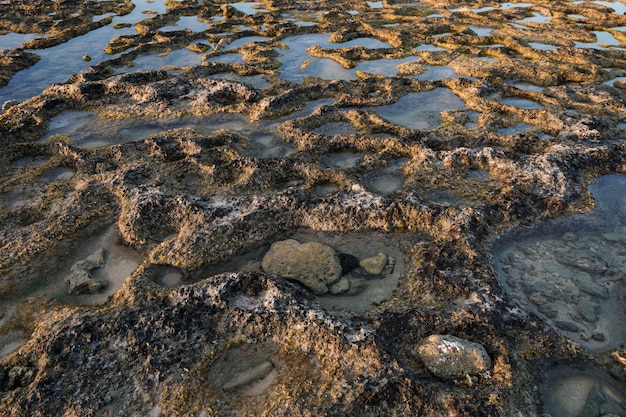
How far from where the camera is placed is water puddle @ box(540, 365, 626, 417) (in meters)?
6.29

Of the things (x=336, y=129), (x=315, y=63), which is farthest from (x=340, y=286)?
(x=315, y=63)

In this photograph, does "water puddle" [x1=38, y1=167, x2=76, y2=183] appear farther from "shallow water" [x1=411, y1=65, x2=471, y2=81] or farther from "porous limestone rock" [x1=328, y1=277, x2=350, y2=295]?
"shallow water" [x1=411, y1=65, x2=471, y2=81]

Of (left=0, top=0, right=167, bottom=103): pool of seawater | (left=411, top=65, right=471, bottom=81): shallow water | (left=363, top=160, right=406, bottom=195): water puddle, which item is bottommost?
(left=0, top=0, right=167, bottom=103): pool of seawater

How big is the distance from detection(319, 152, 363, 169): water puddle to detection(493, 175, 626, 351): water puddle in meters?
5.05


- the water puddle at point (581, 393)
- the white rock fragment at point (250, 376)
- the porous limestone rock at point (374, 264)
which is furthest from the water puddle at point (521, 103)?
the white rock fragment at point (250, 376)

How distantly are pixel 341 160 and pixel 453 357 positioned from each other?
25.6ft

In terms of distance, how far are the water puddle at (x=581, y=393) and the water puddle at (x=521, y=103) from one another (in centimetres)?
1292

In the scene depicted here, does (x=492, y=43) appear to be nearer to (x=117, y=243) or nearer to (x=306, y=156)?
(x=306, y=156)

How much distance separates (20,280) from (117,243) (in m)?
2.02

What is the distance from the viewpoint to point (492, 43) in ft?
83.8

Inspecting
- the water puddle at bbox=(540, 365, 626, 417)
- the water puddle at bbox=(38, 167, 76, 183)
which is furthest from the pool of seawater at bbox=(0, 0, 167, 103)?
the water puddle at bbox=(540, 365, 626, 417)

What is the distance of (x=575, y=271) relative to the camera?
29.3 feet

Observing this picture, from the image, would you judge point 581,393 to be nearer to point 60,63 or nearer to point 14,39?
point 60,63

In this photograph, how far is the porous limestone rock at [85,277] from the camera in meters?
8.42
